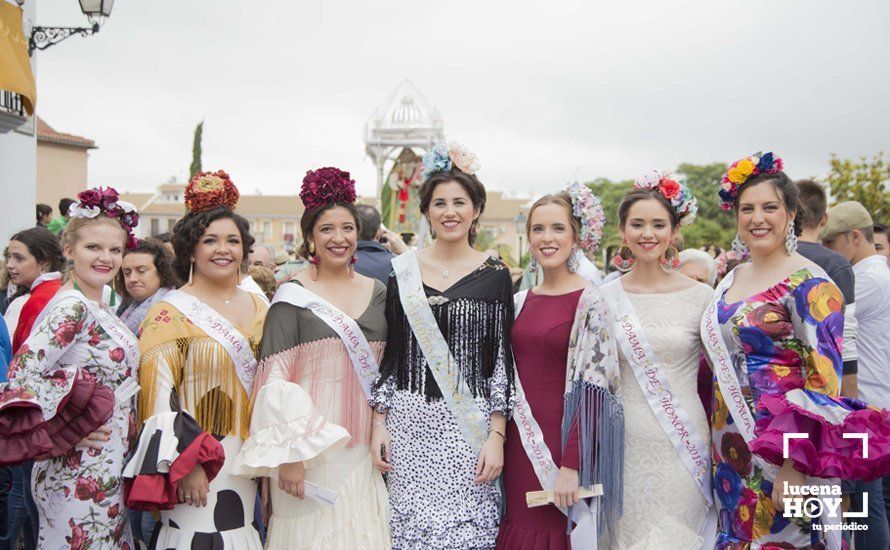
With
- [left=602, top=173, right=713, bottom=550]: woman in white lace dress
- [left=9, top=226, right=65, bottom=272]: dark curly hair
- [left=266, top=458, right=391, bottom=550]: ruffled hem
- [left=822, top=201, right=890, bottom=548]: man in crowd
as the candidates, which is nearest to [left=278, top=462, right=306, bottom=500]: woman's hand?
[left=266, top=458, right=391, bottom=550]: ruffled hem

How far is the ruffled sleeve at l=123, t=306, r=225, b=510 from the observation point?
301 cm

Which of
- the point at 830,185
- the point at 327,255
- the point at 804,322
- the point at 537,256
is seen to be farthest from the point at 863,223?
the point at 830,185

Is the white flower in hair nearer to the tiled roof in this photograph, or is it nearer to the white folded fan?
the white folded fan

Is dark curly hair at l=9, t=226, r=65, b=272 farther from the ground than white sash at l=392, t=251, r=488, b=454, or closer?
farther from the ground

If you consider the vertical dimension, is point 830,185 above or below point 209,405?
above

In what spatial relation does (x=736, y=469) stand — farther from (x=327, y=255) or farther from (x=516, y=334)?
(x=327, y=255)

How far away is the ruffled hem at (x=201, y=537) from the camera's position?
124 inches

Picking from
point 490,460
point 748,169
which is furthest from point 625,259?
point 490,460

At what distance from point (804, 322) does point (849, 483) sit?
142 cm

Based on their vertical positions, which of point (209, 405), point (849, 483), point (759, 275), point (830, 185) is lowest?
point (849, 483)

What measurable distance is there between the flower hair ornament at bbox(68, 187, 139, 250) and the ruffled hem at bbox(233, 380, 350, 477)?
1125mm

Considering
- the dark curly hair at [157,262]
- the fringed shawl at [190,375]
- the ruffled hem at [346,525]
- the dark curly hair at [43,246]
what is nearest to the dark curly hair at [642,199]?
the ruffled hem at [346,525]

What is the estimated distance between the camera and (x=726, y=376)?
10.6 ft

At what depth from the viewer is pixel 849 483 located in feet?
12.8
